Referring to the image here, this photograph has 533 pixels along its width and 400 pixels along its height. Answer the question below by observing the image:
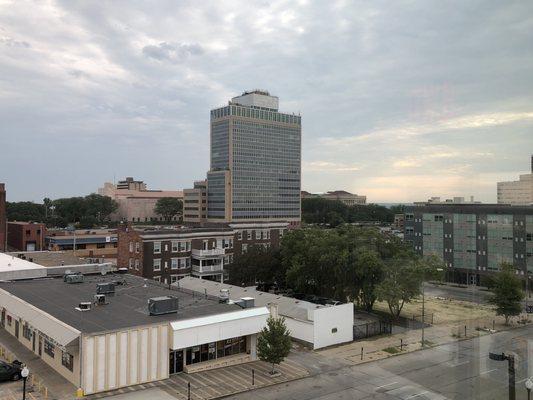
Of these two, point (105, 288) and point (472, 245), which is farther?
point (472, 245)

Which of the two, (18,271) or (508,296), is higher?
(18,271)

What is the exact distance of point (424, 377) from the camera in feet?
47.7

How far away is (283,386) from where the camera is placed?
1439 centimetres

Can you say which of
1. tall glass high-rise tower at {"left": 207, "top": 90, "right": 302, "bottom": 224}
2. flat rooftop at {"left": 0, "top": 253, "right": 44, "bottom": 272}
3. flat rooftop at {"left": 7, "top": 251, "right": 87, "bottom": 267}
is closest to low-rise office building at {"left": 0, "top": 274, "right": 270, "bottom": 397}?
flat rooftop at {"left": 0, "top": 253, "right": 44, "bottom": 272}

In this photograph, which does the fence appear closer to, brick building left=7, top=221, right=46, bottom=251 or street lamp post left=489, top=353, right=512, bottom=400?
street lamp post left=489, top=353, right=512, bottom=400

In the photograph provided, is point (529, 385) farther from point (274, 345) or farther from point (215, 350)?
point (215, 350)

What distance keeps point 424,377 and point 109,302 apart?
1131 centimetres

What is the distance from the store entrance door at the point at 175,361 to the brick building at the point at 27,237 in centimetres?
3652

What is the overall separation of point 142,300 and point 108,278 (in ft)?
20.8

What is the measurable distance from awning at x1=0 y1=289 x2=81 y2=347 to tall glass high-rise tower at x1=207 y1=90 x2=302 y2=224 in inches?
2642

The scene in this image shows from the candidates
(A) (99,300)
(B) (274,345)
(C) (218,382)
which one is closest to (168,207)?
(A) (99,300)

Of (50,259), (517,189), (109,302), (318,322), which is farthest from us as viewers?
(50,259)

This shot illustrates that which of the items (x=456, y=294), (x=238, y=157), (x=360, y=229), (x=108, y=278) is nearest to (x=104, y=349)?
(x=108, y=278)

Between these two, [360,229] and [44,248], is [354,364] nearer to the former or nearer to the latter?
[360,229]
